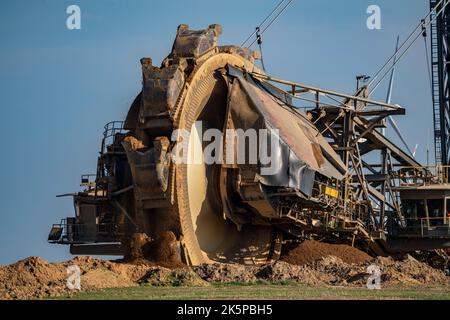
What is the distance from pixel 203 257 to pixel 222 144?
3.86 m

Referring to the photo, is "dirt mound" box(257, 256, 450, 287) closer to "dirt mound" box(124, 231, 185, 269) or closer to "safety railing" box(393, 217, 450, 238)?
"dirt mound" box(124, 231, 185, 269)

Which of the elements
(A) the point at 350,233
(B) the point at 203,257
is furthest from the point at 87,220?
(A) the point at 350,233

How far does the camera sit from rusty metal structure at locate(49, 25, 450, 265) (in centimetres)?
3066

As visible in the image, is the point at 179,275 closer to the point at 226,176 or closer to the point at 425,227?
the point at 226,176

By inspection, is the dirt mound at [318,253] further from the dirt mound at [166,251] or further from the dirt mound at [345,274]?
the dirt mound at [166,251]

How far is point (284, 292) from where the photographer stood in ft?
81.8

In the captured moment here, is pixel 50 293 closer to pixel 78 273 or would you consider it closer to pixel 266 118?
pixel 78 273

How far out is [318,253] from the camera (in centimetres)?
3616

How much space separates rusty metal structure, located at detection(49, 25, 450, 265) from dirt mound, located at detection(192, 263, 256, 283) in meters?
1.40

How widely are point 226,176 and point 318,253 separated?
5.30 m

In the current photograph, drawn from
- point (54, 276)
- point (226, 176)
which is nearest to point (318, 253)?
point (226, 176)

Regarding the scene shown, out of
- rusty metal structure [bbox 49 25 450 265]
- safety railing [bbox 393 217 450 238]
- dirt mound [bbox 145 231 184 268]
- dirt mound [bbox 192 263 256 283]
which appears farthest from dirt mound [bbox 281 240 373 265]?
dirt mound [bbox 145 231 184 268]

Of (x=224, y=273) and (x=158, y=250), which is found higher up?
(x=158, y=250)

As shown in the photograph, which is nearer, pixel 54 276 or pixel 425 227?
pixel 54 276
